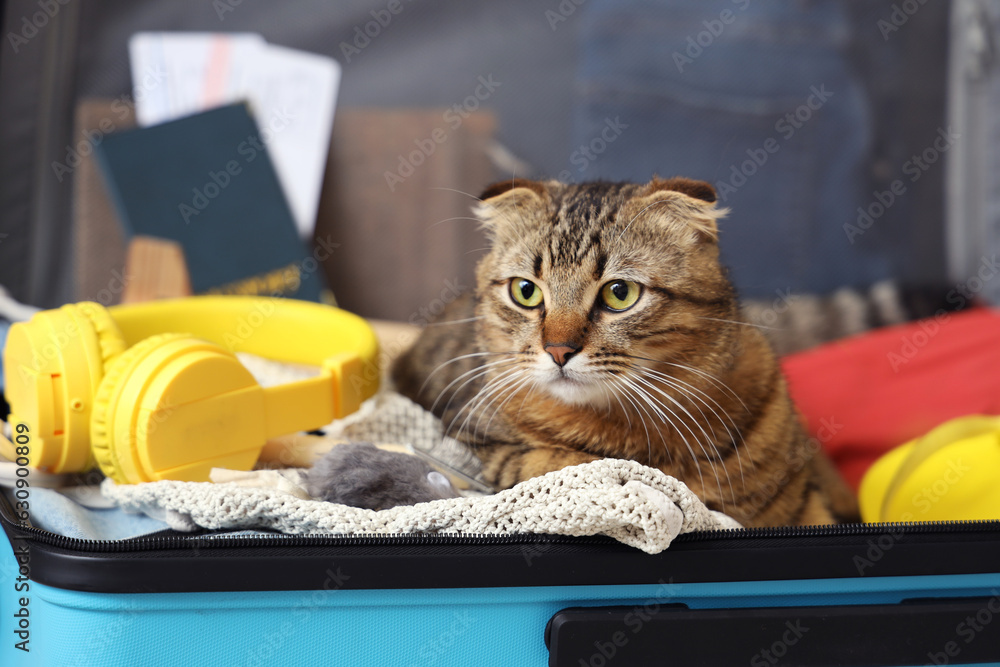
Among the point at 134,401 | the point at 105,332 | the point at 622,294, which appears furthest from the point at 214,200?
the point at 622,294

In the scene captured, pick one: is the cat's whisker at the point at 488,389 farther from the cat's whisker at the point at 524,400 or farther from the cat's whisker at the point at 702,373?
the cat's whisker at the point at 702,373

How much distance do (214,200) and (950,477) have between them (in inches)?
53.2

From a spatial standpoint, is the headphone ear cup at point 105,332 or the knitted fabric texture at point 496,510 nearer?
the knitted fabric texture at point 496,510

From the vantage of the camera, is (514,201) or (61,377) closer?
(61,377)

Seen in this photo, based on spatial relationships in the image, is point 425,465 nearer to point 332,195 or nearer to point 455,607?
point 455,607

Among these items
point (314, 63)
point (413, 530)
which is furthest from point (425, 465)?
point (314, 63)

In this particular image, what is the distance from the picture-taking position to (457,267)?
168 cm

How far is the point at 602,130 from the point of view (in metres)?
1.61

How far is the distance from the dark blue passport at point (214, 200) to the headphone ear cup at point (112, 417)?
2.44 ft

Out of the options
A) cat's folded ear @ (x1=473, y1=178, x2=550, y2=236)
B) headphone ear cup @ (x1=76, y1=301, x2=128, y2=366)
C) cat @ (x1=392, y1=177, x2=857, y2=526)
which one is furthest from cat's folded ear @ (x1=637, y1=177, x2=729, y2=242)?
headphone ear cup @ (x1=76, y1=301, x2=128, y2=366)

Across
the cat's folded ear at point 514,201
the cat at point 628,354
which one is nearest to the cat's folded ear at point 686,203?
the cat at point 628,354

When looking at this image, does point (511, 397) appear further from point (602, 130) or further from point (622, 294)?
point (602, 130)

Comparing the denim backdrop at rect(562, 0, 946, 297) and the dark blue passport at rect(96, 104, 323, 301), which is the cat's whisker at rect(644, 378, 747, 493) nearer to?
the denim backdrop at rect(562, 0, 946, 297)

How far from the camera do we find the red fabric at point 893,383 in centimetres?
125
